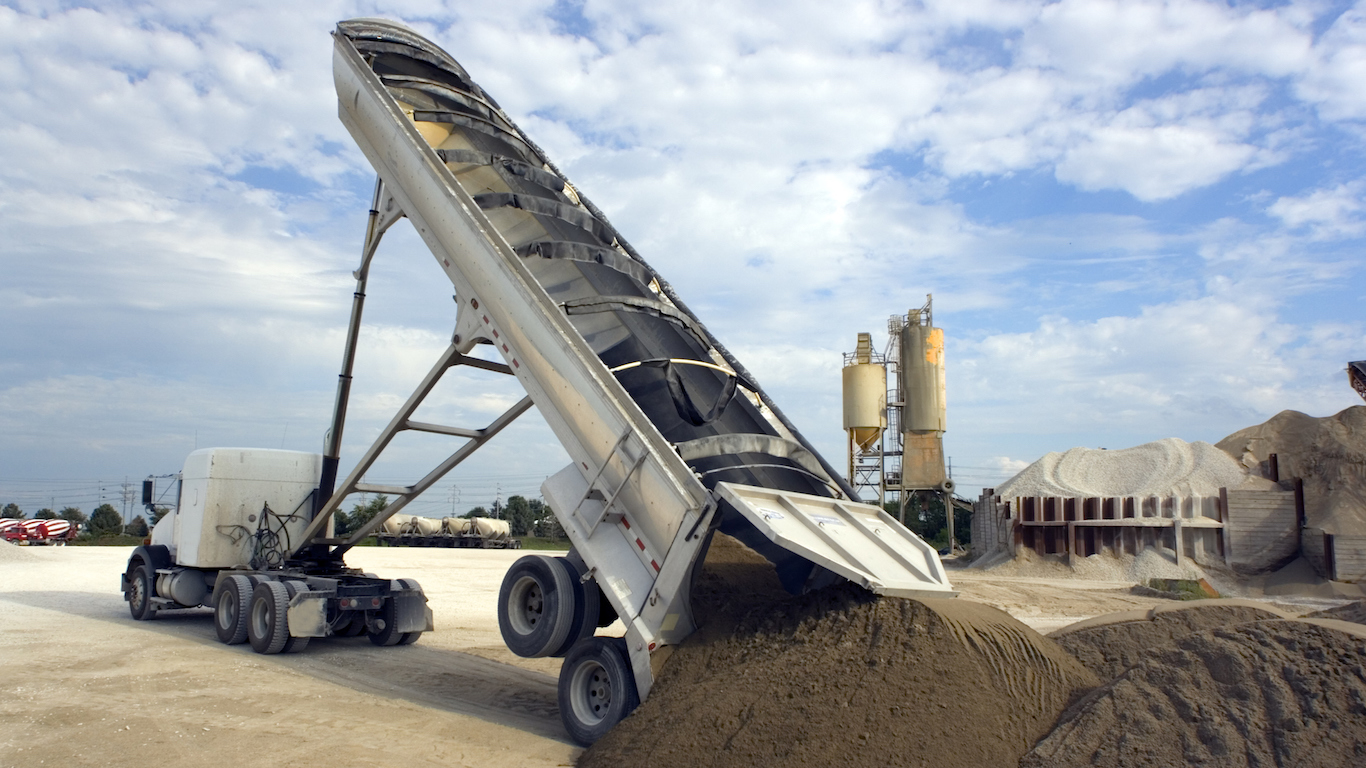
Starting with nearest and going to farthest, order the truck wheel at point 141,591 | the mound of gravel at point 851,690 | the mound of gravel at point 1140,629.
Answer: the mound of gravel at point 851,690
the mound of gravel at point 1140,629
the truck wheel at point 141,591

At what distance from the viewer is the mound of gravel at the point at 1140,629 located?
21.9 feet

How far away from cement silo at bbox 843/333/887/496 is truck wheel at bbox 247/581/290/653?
27.0m

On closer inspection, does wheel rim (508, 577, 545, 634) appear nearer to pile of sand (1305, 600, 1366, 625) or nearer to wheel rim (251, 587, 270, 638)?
wheel rim (251, 587, 270, 638)

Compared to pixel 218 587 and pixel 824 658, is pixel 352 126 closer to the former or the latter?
pixel 218 587

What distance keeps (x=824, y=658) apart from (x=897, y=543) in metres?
1.61

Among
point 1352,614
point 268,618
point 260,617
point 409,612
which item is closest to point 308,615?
point 268,618

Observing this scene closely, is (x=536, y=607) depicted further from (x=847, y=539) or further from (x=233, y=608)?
(x=233, y=608)

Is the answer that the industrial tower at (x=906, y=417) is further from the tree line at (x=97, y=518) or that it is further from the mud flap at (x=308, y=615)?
the tree line at (x=97, y=518)

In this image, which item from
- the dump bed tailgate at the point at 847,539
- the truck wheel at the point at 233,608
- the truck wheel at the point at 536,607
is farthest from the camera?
the truck wheel at the point at 233,608

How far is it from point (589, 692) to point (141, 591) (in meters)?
10.0

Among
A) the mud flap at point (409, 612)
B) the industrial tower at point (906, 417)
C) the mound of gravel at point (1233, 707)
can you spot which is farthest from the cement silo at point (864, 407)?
the mound of gravel at point (1233, 707)

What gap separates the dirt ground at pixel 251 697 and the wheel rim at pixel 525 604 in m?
0.83

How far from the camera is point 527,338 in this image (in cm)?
793

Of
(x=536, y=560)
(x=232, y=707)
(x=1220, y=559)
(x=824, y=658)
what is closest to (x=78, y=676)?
(x=232, y=707)
